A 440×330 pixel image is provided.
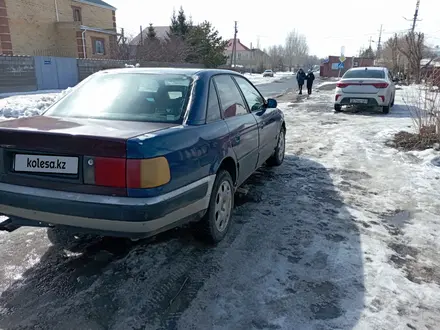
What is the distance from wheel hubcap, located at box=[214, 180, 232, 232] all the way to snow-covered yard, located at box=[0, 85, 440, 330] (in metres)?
0.19

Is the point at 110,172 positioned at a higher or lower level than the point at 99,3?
lower

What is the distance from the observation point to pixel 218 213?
328 centimetres

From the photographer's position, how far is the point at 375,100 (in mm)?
11516

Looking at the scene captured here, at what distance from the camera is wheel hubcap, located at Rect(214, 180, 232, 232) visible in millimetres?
3254

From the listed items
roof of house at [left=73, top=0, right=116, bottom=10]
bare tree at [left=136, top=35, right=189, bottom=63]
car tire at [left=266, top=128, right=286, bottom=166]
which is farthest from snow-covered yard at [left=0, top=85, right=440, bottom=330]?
roof of house at [left=73, top=0, right=116, bottom=10]

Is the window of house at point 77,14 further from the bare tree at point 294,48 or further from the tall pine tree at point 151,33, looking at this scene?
the bare tree at point 294,48

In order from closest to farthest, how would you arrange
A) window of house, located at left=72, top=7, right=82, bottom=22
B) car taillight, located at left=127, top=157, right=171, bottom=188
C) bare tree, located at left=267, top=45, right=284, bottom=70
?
car taillight, located at left=127, top=157, right=171, bottom=188
window of house, located at left=72, top=7, right=82, bottom=22
bare tree, located at left=267, top=45, right=284, bottom=70

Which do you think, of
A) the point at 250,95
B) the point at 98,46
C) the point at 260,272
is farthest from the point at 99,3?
the point at 260,272

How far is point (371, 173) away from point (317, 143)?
7.25 ft

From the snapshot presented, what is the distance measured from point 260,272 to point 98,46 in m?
36.4

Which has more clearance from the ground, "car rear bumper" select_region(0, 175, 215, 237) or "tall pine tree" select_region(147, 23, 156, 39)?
"tall pine tree" select_region(147, 23, 156, 39)

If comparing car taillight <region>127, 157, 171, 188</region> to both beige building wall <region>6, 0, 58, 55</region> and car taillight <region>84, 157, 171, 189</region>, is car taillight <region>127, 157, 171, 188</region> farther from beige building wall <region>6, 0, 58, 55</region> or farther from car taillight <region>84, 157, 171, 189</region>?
beige building wall <region>6, 0, 58, 55</region>

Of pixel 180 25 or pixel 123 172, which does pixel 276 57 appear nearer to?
pixel 180 25

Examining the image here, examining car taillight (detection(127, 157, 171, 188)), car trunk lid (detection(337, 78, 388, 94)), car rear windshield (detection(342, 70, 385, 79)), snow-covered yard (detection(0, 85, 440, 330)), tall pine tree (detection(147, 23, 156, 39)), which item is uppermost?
tall pine tree (detection(147, 23, 156, 39))
